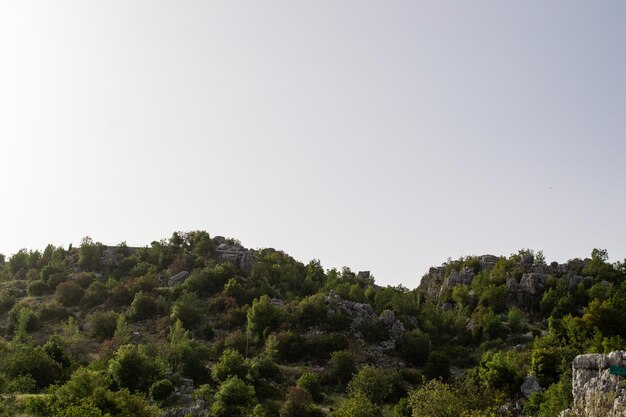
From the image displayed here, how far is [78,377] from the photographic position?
115 feet

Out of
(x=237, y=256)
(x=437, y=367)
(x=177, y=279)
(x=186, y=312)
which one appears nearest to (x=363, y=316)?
(x=437, y=367)

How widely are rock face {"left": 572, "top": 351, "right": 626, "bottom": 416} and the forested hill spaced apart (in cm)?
203

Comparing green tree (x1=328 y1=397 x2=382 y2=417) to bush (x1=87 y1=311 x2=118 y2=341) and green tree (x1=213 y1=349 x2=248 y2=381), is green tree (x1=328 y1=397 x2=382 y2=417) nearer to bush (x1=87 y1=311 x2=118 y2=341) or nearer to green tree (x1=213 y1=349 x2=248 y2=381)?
green tree (x1=213 y1=349 x2=248 y2=381)

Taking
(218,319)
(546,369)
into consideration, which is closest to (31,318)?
(218,319)

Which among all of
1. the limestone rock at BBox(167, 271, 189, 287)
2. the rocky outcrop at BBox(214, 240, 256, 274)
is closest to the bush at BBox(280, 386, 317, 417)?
the limestone rock at BBox(167, 271, 189, 287)

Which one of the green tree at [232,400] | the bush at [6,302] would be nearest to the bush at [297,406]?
the green tree at [232,400]

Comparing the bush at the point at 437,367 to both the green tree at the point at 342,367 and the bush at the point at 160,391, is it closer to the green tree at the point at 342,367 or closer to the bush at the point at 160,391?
the green tree at the point at 342,367

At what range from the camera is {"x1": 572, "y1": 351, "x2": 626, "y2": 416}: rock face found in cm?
3425

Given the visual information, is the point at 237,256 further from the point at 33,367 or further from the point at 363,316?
the point at 33,367

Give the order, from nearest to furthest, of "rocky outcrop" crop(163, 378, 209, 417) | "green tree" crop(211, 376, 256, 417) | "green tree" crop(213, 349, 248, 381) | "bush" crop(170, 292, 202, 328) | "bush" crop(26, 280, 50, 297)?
"rocky outcrop" crop(163, 378, 209, 417) < "green tree" crop(211, 376, 256, 417) < "green tree" crop(213, 349, 248, 381) < "bush" crop(170, 292, 202, 328) < "bush" crop(26, 280, 50, 297)

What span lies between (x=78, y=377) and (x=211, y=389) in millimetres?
12744

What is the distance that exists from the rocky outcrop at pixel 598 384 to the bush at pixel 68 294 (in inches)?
2507

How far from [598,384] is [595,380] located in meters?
0.68

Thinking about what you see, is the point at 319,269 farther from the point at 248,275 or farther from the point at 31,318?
the point at 31,318
